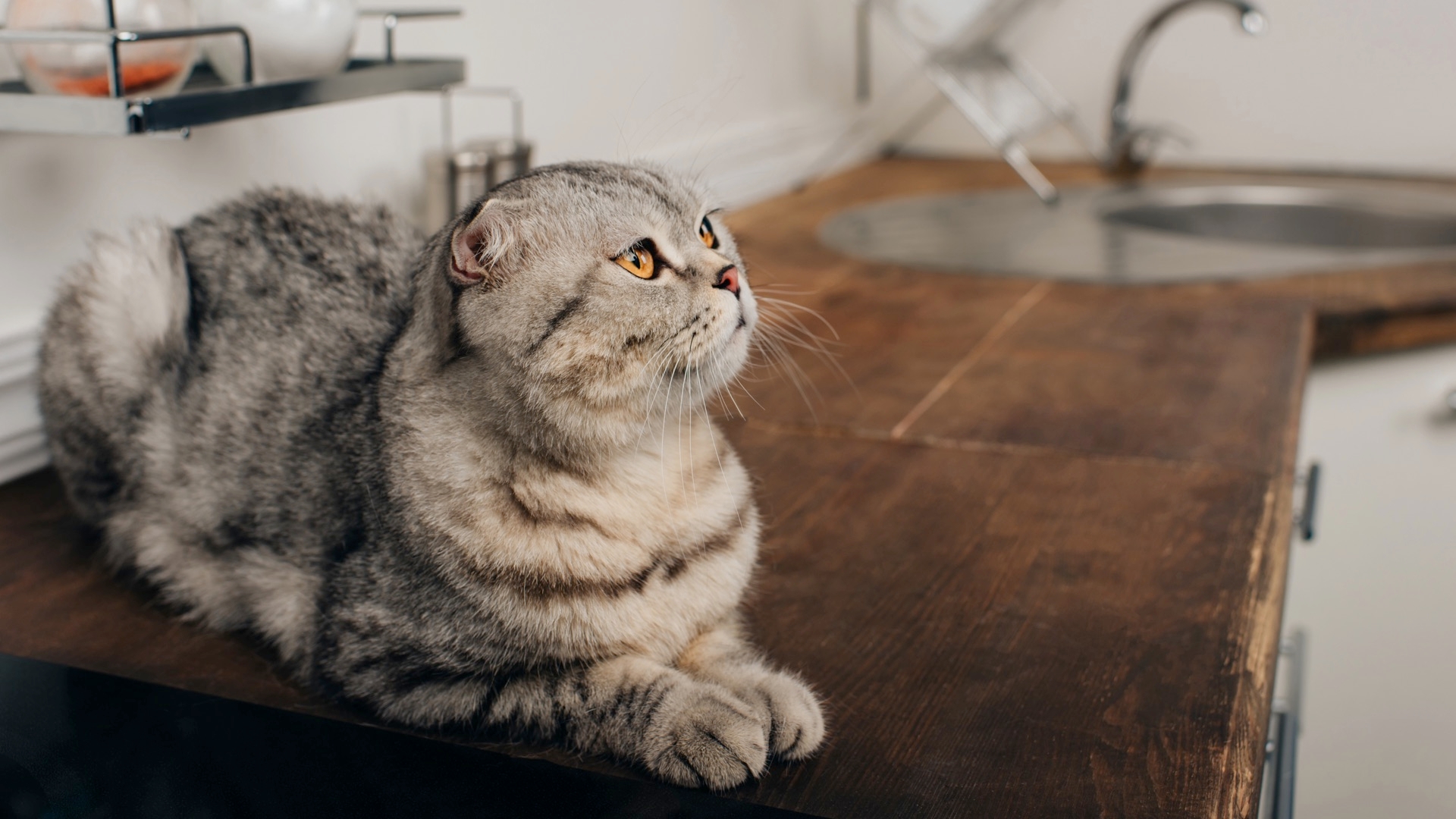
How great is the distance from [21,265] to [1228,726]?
1.06 meters

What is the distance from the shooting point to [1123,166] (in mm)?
2510

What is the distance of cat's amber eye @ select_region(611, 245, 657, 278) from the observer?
75 centimetres

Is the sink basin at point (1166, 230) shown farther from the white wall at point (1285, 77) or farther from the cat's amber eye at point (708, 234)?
the cat's amber eye at point (708, 234)

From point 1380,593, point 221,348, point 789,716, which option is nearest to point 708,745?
point 789,716

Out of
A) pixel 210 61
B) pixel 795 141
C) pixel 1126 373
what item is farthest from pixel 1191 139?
pixel 210 61

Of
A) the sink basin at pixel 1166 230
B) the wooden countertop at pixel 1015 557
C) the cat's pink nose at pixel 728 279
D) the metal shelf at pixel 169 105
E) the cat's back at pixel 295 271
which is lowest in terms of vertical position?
the wooden countertop at pixel 1015 557

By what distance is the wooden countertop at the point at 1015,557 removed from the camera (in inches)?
28.4

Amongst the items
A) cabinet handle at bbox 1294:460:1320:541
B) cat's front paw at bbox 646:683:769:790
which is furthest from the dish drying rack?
cabinet handle at bbox 1294:460:1320:541

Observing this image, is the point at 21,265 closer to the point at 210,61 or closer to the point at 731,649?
the point at 210,61

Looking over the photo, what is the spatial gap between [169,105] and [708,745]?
2.05ft

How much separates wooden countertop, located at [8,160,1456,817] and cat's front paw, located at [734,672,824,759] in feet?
0.04

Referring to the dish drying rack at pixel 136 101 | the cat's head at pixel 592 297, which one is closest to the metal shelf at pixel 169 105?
the dish drying rack at pixel 136 101

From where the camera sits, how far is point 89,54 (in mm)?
913

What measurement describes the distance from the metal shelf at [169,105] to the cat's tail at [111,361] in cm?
12
